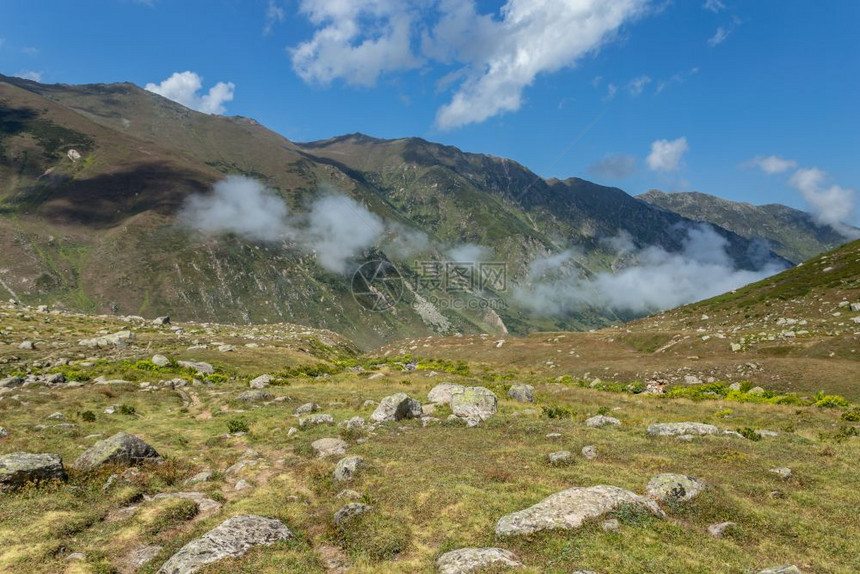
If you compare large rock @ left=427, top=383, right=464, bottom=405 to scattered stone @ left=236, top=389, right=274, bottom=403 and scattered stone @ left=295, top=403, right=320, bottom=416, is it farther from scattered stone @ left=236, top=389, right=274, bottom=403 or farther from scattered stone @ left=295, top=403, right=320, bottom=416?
scattered stone @ left=236, top=389, right=274, bottom=403

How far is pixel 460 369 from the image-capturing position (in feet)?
239

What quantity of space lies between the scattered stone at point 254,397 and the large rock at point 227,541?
84.3ft

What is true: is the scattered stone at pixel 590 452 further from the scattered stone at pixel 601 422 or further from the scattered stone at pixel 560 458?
the scattered stone at pixel 601 422

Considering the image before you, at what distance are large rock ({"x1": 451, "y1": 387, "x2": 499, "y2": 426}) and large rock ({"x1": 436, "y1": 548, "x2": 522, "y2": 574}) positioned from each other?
18694mm

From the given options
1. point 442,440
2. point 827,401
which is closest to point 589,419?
point 442,440

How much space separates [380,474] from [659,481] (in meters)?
13.6

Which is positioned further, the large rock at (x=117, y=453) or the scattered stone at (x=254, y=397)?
the scattered stone at (x=254, y=397)

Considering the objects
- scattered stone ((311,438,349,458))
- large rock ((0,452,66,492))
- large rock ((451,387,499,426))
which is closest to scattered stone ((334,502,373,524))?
scattered stone ((311,438,349,458))

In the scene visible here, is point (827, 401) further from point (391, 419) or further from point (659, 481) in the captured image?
point (391, 419)

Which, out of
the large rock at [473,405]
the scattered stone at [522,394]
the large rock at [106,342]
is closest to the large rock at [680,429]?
the large rock at [473,405]

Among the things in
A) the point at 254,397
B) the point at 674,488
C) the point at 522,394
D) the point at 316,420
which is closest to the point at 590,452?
the point at 674,488

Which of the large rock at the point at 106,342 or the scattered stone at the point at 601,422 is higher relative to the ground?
the large rock at the point at 106,342

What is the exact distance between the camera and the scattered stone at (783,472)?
2080 cm

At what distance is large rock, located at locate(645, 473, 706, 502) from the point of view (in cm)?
1809
